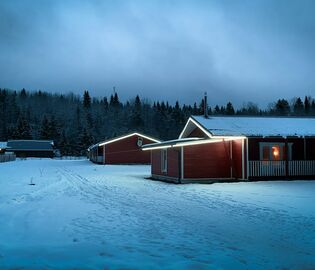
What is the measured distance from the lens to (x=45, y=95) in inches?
7156

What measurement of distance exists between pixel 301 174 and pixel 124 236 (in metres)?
17.3

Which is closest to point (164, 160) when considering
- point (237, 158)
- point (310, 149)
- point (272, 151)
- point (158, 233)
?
point (237, 158)

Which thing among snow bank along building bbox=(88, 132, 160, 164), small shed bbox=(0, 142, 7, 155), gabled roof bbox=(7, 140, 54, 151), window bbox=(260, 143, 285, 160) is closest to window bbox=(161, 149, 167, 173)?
window bbox=(260, 143, 285, 160)

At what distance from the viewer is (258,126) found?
939 inches

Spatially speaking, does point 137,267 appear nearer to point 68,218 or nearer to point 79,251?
point 79,251

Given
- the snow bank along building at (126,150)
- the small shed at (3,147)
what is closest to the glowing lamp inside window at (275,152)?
the snow bank along building at (126,150)

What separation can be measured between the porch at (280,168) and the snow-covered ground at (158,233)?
8.40 meters

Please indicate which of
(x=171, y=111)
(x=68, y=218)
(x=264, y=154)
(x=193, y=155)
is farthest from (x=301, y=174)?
(x=171, y=111)

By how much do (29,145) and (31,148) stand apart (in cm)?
85

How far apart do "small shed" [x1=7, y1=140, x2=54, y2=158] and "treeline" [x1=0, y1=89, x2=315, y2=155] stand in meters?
4.32

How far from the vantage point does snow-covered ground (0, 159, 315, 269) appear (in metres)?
5.98

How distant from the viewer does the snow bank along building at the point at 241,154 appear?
21.8 metres

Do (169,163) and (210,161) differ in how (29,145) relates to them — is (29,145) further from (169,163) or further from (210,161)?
(210,161)

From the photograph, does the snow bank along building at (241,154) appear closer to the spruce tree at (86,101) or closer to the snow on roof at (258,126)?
the snow on roof at (258,126)
